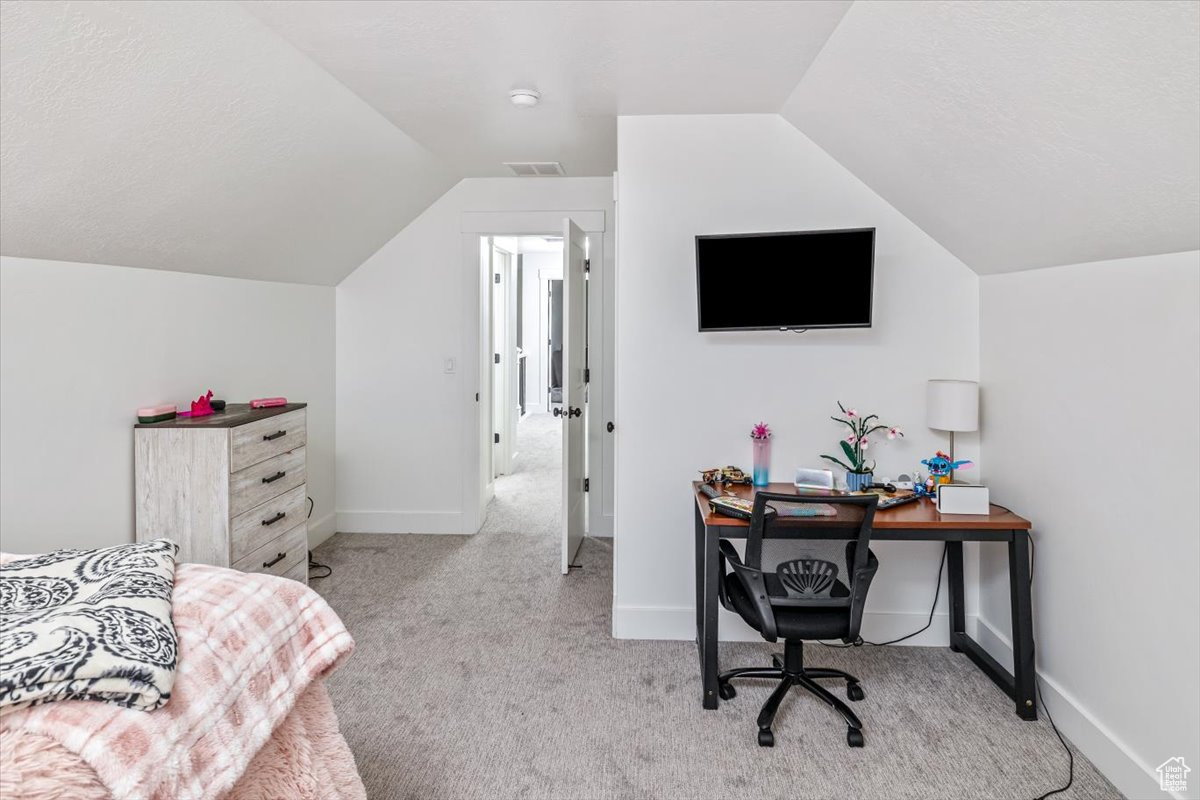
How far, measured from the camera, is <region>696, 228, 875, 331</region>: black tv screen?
285 centimetres

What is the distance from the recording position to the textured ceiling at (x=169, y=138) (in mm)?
1883

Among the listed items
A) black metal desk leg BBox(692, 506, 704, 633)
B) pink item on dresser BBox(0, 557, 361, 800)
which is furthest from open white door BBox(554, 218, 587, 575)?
pink item on dresser BBox(0, 557, 361, 800)

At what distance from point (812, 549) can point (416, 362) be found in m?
3.20

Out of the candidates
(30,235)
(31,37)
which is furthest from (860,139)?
(30,235)

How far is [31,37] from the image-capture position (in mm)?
1746

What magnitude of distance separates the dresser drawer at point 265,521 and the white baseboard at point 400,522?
129 cm

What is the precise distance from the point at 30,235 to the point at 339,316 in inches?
96.3

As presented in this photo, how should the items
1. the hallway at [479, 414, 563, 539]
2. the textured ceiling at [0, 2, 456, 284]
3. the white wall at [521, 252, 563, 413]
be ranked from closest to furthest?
the textured ceiling at [0, 2, 456, 284]
the hallway at [479, 414, 563, 539]
the white wall at [521, 252, 563, 413]

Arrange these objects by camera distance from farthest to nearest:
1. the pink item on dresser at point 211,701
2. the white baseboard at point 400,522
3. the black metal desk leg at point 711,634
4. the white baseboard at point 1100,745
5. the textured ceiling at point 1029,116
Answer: the white baseboard at point 400,522 < the black metal desk leg at point 711,634 < the white baseboard at point 1100,745 < the textured ceiling at point 1029,116 < the pink item on dresser at point 211,701

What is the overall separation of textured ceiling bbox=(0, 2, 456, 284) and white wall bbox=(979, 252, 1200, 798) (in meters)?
2.84

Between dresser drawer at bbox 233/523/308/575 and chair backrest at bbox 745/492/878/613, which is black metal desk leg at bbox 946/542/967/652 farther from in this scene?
dresser drawer at bbox 233/523/308/575

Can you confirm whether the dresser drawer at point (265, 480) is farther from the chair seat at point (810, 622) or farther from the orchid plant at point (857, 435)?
the orchid plant at point (857, 435)

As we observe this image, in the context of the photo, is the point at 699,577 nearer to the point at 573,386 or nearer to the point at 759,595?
the point at 759,595

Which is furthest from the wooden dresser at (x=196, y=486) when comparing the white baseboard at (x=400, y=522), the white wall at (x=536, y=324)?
the white wall at (x=536, y=324)
